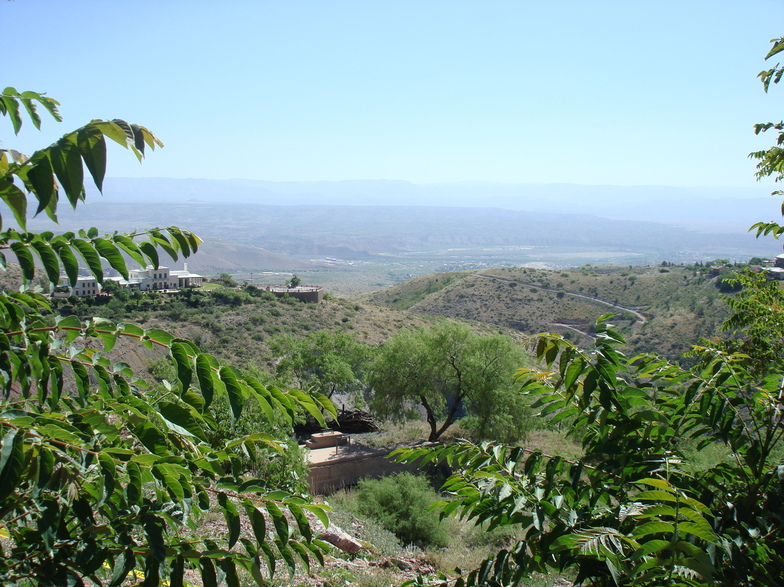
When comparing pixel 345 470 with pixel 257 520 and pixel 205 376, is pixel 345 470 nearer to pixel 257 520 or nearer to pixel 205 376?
pixel 257 520

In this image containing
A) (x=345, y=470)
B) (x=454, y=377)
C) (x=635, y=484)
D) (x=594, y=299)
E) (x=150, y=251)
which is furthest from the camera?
(x=594, y=299)

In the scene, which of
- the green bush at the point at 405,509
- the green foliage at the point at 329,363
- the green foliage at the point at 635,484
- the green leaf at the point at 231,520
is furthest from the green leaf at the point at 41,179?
the green foliage at the point at 329,363

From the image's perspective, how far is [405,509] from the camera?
525 inches

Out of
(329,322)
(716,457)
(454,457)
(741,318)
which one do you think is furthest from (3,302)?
(329,322)

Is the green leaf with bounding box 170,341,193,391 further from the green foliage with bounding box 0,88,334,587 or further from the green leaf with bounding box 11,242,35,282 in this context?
the green leaf with bounding box 11,242,35,282

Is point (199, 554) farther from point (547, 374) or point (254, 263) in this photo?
point (254, 263)

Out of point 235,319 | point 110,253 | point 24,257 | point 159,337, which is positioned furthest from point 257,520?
point 235,319

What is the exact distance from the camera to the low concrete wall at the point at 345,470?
17.5 meters

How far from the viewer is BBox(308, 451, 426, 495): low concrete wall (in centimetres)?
1748

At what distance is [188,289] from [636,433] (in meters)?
42.4

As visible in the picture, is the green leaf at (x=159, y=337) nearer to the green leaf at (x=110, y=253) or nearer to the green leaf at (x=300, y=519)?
the green leaf at (x=110, y=253)

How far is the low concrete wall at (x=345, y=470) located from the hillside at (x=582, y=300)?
26034 mm

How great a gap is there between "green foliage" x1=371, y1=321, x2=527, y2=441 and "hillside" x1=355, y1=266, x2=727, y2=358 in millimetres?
20804

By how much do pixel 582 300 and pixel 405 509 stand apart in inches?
1982
